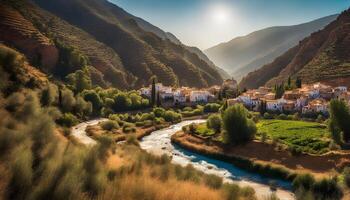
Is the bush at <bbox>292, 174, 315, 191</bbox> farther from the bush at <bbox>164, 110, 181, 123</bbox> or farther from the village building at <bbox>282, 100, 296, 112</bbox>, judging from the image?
the village building at <bbox>282, 100, 296, 112</bbox>

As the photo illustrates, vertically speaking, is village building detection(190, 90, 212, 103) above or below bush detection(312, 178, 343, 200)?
below

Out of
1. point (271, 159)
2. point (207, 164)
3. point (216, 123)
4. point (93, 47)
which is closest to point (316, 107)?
point (216, 123)

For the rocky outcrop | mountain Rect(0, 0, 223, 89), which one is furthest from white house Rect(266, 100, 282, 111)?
the rocky outcrop

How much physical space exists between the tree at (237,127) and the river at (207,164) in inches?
137

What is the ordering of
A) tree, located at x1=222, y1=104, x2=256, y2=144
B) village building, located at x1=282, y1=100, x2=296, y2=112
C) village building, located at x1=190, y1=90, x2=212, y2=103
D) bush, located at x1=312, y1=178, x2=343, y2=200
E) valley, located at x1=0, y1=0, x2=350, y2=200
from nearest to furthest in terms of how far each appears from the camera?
valley, located at x1=0, y1=0, x2=350, y2=200
bush, located at x1=312, y1=178, x2=343, y2=200
tree, located at x1=222, y1=104, x2=256, y2=144
village building, located at x1=282, y1=100, x2=296, y2=112
village building, located at x1=190, y1=90, x2=212, y2=103

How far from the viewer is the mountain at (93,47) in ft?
234

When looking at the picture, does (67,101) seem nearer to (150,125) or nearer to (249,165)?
(150,125)

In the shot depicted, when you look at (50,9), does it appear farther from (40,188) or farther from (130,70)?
(40,188)

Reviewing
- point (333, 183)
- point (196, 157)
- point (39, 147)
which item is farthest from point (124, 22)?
point (39, 147)

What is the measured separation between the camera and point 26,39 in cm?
6706

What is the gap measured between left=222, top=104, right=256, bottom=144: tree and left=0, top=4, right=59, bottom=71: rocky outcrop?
39095 mm

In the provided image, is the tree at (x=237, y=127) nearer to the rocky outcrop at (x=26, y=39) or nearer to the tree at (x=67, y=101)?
the tree at (x=67, y=101)

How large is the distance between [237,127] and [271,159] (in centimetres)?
634

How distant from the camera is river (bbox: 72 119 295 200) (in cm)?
2555
